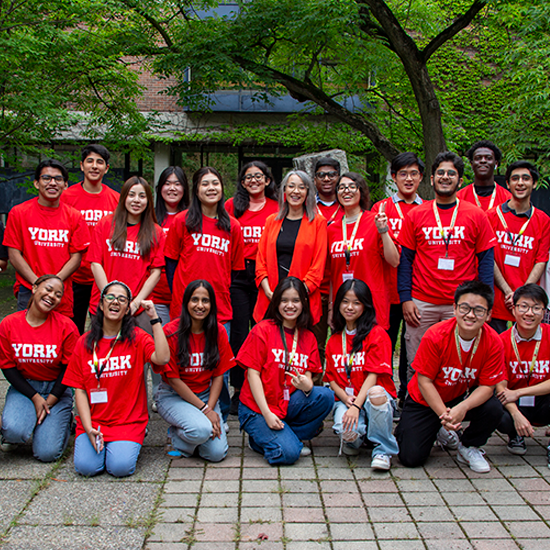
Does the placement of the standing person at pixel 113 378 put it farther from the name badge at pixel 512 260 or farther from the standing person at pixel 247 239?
the name badge at pixel 512 260

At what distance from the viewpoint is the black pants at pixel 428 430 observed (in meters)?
3.99

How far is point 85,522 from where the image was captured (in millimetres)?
3164

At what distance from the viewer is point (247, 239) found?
16.7 ft

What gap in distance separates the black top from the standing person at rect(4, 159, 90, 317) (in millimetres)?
1638

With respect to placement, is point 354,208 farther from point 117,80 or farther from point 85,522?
point 117,80

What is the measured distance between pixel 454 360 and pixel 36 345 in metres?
2.97

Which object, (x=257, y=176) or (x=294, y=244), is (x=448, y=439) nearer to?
(x=294, y=244)

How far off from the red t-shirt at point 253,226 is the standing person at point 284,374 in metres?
0.85

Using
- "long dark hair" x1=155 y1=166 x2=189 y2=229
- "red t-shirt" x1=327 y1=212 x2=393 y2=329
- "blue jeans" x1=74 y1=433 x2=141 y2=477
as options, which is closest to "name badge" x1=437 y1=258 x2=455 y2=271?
"red t-shirt" x1=327 y1=212 x2=393 y2=329

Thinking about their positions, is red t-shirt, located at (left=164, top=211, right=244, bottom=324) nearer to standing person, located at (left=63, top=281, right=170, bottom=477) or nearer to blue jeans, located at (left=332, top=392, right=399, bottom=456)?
standing person, located at (left=63, top=281, right=170, bottom=477)

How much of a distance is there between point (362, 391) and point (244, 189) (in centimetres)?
212

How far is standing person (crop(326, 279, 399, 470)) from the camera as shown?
401 centimetres

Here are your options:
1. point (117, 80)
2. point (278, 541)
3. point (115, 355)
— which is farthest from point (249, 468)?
point (117, 80)

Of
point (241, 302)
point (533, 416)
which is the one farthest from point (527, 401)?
point (241, 302)
